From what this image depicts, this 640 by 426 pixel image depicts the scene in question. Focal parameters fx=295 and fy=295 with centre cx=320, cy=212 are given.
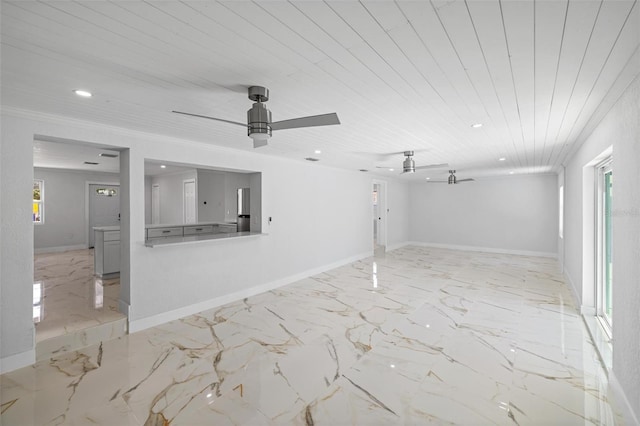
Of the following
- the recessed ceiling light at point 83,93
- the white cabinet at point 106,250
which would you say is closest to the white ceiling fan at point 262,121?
the recessed ceiling light at point 83,93

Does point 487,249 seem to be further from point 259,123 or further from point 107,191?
point 107,191

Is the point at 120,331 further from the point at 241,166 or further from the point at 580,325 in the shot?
the point at 580,325

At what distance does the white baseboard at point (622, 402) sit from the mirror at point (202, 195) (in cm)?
446

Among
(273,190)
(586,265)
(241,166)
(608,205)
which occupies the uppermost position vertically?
(241,166)

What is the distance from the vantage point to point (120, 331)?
3387mm

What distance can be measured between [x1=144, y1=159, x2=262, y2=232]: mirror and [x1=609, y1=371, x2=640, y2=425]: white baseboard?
4.46 metres

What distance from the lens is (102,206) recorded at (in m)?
8.95

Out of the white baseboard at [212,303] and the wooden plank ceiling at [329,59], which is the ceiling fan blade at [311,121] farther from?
the white baseboard at [212,303]

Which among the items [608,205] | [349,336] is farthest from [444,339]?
[608,205]

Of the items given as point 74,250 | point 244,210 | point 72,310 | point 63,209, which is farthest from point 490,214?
point 63,209

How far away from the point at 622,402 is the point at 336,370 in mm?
2054

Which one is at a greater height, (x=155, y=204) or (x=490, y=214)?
(x=155, y=204)

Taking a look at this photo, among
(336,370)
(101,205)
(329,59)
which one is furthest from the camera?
(101,205)

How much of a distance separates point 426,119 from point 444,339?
7.77ft
